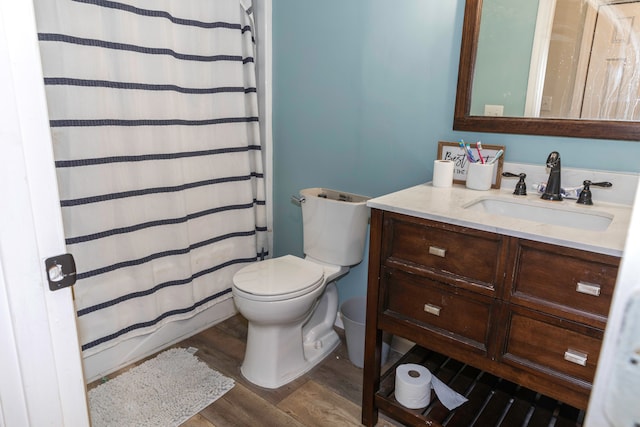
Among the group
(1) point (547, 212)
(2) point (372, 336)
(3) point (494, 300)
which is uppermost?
(1) point (547, 212)

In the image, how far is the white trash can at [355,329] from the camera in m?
1.98

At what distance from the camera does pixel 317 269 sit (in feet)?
6.42

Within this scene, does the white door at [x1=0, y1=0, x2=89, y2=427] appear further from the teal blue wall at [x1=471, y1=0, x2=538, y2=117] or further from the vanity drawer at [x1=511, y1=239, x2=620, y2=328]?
the teal blue wall at [x1=471, y1=0, x2=538, y2=117]

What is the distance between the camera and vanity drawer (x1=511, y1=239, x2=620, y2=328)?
1057mm

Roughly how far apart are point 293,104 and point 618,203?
5.21 feet

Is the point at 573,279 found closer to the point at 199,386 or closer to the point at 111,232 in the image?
the point at 199,386

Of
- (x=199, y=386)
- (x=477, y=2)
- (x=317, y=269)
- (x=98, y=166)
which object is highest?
(x=477, y=2)

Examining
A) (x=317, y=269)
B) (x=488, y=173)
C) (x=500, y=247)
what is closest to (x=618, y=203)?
(x=488, y=173)

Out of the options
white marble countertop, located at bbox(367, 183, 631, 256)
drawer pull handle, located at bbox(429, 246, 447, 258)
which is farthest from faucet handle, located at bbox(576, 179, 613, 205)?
drawer pull handle, located at bbox(429, 246, 447, 258)

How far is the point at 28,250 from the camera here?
648 mm

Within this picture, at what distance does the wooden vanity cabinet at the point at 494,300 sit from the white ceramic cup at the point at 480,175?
1.41ft

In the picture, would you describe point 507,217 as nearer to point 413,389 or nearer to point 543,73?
point 543,73

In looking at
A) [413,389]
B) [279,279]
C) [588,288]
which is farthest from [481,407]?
[279,279]

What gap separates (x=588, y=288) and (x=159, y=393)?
169cm
